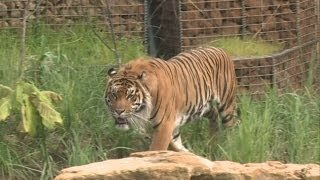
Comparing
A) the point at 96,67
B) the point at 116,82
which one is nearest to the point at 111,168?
the point at 116,82

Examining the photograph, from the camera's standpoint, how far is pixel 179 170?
19.3 feet

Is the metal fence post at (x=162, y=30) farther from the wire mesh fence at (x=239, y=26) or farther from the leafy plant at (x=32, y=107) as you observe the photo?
the leafy plant at (x=32, y=107)

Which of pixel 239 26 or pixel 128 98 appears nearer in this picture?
pixel 128 98

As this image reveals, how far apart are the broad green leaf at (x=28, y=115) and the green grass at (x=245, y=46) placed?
272 cm

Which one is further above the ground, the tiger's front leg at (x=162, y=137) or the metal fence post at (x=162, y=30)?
the metal fence post at (x=162, y=30)

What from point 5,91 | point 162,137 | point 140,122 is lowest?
point 162,137

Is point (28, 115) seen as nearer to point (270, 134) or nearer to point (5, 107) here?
point (5, 107)

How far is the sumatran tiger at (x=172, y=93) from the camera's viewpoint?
689 cm

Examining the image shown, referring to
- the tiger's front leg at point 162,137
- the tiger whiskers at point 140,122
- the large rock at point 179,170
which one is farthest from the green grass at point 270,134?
the large rock at point 179,170

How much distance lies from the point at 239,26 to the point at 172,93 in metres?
2.23

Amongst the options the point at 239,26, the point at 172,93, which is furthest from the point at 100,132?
the point at 239,26

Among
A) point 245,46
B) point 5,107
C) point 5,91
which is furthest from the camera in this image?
point 245,46

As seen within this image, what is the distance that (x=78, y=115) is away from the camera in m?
7.45

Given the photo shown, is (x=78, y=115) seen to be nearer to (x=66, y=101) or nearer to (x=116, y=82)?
(x=66, y=101)
